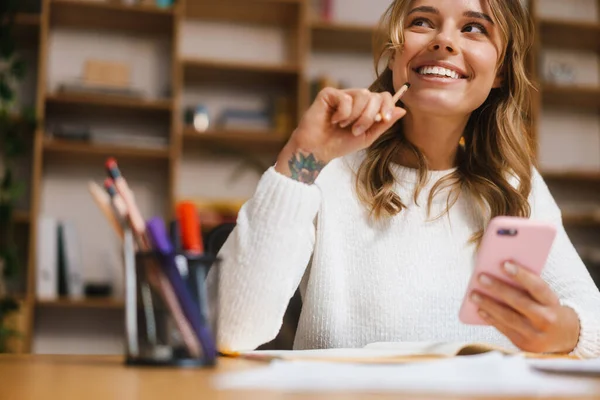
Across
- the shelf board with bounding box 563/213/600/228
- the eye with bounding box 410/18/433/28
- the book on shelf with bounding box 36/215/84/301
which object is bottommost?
the book on shelf with bounding box 36/215/84/301

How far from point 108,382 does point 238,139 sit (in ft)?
11.5

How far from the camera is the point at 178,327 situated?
794mm

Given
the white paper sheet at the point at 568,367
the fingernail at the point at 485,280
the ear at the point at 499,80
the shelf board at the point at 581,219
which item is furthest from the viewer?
the shelf board at the point at 581,219

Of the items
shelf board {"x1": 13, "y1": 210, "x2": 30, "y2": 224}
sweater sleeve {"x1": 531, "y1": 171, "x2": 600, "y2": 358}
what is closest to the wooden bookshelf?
shelf board {"x1": 13, "y1": 210, "x2": 30, "y2": 224}

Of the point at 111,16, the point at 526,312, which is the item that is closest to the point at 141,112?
the point at 111,16

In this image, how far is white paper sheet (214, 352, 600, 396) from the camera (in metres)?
0.63

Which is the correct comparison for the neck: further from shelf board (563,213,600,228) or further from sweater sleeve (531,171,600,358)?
shelf board (563,213,600,228)

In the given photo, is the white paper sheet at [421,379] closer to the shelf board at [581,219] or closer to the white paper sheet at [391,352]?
the white paper sheet at [391,352]

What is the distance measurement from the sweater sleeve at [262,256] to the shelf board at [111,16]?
3009 mm

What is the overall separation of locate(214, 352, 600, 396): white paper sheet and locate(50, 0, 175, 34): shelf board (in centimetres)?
347

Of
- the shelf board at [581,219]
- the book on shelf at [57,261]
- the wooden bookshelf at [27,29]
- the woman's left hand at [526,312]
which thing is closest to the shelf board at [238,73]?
the wooden bookshelf at [27,29]

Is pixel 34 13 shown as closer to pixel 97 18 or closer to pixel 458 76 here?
pixel 97 18

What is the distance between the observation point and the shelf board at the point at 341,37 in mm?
4160

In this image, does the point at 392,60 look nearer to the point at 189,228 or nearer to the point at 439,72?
the point at 439,72
